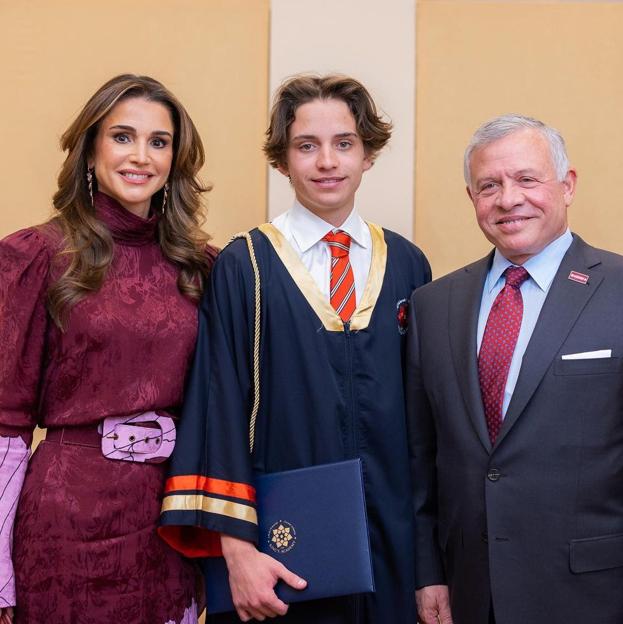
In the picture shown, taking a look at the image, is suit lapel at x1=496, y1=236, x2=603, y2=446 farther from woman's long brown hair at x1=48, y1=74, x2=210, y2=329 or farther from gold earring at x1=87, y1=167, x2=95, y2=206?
gold earring at x1=87, y1=167, x2=95, y2=206

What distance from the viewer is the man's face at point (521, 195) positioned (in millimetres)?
2016

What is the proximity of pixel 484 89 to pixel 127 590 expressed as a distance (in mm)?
2108

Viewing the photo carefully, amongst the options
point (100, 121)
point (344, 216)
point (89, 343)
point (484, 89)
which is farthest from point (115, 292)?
point (484, 89)

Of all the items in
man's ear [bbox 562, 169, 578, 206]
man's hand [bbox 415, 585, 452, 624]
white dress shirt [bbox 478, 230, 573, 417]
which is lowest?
man's hand [bbox 415, 585, 452, 624]

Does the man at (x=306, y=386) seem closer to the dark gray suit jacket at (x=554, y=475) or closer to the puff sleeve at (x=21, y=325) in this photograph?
the dark gray suit jacket at (x=554, y=475)

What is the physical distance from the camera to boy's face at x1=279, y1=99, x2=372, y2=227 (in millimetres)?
2209

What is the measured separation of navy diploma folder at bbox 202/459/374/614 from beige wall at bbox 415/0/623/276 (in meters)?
→ 1.33

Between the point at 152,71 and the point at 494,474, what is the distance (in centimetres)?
195

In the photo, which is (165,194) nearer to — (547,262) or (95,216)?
(95,216)

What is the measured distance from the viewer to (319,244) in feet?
7.40

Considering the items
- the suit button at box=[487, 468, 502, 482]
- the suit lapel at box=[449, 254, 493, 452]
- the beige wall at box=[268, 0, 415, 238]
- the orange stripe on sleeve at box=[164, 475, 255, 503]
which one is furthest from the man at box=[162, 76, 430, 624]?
the beige wall at box=[268, 0, 415, 238]

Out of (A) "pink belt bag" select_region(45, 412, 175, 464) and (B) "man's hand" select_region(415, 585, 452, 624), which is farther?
(B) "man's hand" select_region(415, 585, 452, 624)

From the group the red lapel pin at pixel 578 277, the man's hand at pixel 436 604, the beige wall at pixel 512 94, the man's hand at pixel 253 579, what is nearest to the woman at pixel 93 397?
the man's hand at pixel 253 579

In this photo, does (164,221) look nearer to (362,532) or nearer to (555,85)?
(362,532)
